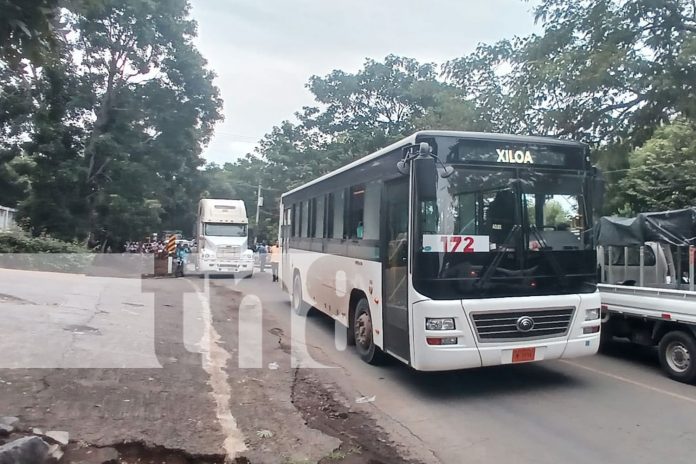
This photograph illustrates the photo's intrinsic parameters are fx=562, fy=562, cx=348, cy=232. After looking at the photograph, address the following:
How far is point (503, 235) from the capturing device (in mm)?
6426

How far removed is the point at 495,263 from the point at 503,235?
0.34 m

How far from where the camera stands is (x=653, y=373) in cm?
763

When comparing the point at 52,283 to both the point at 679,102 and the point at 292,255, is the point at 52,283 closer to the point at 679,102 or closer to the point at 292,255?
the point at 292,255

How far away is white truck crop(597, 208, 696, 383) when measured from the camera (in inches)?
281

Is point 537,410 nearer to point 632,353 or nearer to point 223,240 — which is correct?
point 632,353

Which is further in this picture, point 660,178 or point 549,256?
point 660,178

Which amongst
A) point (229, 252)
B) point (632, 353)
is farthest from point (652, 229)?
point (229, 252)

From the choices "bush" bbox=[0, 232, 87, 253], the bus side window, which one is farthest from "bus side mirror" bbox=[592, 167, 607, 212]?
"bush" bbox=[0, 232, 87, 253]

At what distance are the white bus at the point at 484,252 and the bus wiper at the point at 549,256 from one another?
12 mm

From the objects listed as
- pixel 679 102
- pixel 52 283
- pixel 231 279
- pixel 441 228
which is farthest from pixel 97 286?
pixel 679 102

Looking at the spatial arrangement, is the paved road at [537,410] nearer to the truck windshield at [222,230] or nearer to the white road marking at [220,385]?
the white road marking at [220,385]

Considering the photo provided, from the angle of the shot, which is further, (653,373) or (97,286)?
(97,286)

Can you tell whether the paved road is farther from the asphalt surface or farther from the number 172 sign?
Result: the number 172 sign

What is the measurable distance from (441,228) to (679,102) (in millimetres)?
6720
